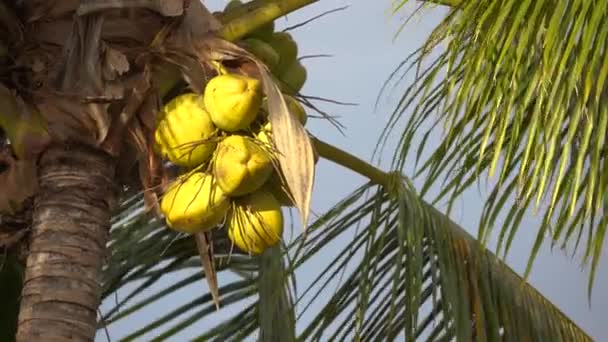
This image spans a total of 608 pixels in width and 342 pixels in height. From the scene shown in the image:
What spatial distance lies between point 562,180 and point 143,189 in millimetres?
884

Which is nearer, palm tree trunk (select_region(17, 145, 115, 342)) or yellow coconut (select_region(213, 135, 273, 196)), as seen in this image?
yellow coconut (select_region(213, 135, 273, 196))

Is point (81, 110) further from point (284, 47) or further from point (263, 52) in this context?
point (284, 47)

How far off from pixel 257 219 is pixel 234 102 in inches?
9.1

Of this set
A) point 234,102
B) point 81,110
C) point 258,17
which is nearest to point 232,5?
point 258,17

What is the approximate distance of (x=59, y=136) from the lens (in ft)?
8.64

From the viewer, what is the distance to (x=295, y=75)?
294 cm

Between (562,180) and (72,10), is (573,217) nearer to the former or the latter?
(562,180)

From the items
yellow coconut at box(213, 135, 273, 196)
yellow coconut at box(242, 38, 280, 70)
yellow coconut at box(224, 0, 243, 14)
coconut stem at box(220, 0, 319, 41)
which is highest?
yellow coconut at box(224, 0, 243, 14)

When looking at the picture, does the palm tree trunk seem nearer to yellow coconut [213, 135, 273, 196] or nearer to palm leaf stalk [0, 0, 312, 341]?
palm leaf stalk [0, 0, 312, 341]

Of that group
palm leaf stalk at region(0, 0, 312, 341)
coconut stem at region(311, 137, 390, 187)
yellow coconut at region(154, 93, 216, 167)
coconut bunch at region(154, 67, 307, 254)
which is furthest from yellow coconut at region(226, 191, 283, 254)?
coconut stem at region(311, 137, 390, 187)

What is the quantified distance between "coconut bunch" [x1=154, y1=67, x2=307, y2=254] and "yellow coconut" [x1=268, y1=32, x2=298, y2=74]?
0.47 metres

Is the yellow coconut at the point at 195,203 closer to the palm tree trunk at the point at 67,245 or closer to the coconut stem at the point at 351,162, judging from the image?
the palm tree trunk at the point at 67,245

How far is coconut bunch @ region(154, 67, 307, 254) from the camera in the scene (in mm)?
2342

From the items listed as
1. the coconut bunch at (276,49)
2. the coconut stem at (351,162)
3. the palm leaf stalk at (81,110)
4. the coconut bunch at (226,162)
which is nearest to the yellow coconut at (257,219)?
the coconut bunch at (226,162)
